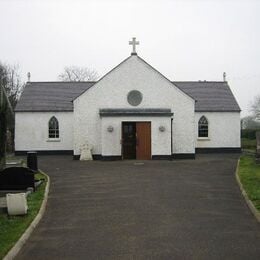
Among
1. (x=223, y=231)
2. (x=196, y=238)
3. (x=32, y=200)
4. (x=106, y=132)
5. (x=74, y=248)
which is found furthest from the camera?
(x=106, y=132)

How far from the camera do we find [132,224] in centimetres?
1095

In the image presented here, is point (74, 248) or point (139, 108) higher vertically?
point (139, 108)

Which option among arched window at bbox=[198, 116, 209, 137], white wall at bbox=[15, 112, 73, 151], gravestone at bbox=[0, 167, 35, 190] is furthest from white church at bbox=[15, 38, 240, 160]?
gravestone at bbox=[0, 167, 35, 190]

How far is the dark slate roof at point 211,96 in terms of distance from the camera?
38.9m

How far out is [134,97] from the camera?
101 ft

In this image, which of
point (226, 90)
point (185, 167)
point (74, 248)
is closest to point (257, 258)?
point (74, 248)

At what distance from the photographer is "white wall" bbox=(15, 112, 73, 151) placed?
37406 mm

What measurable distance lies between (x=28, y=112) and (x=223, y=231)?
29562mm

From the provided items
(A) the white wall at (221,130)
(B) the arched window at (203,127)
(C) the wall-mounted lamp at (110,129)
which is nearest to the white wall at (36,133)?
(C) the wall-mounted lamp at (110,129)

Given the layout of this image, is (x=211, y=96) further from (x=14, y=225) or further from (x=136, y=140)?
(x=14, y=225)

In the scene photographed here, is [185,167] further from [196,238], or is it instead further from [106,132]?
[196,238]

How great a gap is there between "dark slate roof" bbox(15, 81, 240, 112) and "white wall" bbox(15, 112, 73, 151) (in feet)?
1.94

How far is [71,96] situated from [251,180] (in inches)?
973

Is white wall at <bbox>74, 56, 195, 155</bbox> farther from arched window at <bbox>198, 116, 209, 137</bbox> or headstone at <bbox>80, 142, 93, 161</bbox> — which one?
arched window at <bbox>198, 116, 209, 137</bbox>
